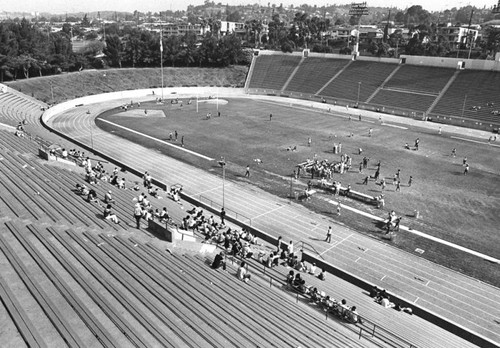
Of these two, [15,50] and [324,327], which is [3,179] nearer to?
[324,327]

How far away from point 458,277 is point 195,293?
49.3 feet

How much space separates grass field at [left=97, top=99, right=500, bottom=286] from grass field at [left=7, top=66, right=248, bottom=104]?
54.3ft

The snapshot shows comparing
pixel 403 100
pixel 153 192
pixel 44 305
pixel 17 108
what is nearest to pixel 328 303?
pixel 44 305

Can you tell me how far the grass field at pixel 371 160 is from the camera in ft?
88.4

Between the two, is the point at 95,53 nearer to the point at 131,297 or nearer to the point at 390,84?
the point at 390,84

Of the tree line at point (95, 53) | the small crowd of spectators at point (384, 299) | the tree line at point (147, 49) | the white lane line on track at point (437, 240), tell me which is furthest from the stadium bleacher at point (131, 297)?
the tree line at point (147, 49)

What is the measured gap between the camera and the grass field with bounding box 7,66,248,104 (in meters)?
70.8

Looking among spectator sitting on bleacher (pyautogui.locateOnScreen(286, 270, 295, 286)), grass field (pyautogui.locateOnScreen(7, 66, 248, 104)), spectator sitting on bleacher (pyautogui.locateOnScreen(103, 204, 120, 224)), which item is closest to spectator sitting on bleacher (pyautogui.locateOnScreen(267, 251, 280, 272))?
spectator sitting on bleacher (pyautogui.locateOnScreen(286, 270, 295, 286))

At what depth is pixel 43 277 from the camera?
556 inches

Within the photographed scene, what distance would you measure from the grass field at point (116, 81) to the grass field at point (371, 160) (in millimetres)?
16544

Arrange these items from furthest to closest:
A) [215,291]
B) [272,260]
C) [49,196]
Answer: [49,196] < [272,260] < [215,291]

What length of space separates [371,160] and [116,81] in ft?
201

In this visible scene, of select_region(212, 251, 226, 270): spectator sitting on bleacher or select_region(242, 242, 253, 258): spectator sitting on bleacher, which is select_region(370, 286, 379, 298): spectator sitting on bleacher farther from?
select_region(212, 251, 226, 270): spectator sitting on bleacher

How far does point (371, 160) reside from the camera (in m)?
42.0
